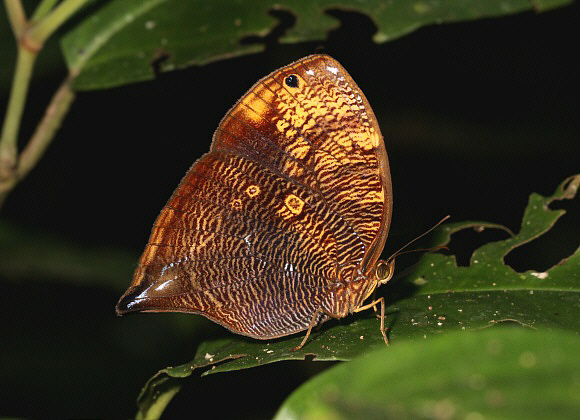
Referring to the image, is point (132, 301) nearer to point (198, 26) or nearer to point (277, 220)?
point (277, 220)

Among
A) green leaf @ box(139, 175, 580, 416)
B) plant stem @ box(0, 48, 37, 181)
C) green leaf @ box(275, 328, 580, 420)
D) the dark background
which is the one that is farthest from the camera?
the dark background

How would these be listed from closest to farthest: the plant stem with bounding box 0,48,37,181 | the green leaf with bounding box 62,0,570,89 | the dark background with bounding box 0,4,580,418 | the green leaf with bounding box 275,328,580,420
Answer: the green leaf with bounding box 275,328,580,420, the plant stem with bounding box 0,48,37,181, the green leaf with bounding box 62,0,570,89, the dark background with bounding box 0,4,580,418

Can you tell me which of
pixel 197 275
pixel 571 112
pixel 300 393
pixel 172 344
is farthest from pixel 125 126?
pixel 300 393

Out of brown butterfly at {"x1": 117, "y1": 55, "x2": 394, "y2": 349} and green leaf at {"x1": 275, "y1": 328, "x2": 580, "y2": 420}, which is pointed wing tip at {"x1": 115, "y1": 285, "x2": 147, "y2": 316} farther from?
green leaf at {"x1": 275, "y1": 328, "x2": 580, "y2": 420}

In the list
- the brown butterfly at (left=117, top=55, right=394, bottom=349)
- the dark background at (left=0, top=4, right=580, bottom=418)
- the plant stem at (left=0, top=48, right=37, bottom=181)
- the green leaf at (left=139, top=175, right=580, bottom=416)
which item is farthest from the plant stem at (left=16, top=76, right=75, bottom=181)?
the dark background at (left=0, top=4, right=580, bottom=418)

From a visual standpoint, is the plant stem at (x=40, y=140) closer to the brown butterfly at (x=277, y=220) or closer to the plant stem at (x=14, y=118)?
the plant stem at (x=14, y=118)

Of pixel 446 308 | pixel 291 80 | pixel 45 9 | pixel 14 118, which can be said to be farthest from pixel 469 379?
pixel 45 9
